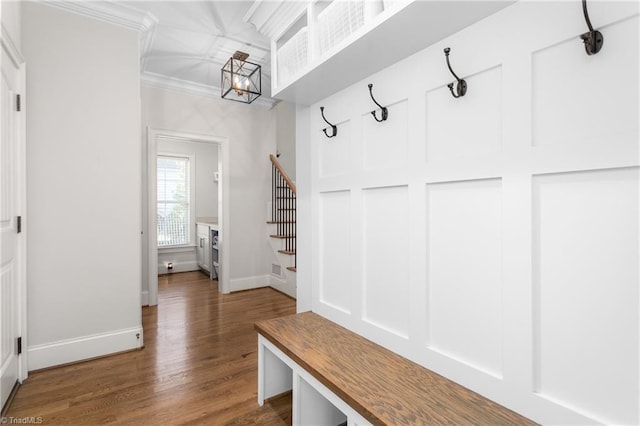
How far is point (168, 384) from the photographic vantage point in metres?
2.06

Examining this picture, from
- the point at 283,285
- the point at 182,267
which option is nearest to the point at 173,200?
the point at 182,267

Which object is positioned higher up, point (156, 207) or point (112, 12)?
point (112, 12)

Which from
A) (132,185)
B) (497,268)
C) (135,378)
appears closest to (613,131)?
(497,268)

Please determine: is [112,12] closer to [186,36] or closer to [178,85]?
[186,36]

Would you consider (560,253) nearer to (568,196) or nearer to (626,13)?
(568,196)

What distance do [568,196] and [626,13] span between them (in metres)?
0.44

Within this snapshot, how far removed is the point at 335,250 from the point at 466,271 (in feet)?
2.46

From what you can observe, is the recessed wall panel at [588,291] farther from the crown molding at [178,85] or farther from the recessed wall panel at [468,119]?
the crown molding at [178,85]

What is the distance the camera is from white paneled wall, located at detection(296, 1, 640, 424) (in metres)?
0.79

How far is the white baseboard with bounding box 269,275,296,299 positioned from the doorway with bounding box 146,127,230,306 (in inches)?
24.9

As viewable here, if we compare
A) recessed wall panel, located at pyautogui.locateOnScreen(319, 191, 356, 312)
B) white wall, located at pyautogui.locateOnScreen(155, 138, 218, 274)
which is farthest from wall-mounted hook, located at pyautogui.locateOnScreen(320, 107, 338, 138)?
white wall, located at pyautogui.locateOnScreen(155, 138, 218, 274)

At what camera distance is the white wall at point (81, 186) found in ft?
7.47

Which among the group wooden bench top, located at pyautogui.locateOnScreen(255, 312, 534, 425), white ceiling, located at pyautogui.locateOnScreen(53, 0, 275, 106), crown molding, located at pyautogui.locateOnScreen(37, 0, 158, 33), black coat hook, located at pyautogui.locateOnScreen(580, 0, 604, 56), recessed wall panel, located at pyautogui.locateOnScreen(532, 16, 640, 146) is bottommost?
wooden bench top, located at pyautogui.locateOnScreen(255, 312, 534, 425)

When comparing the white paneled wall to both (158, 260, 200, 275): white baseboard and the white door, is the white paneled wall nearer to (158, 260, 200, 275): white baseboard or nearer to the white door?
the white door
